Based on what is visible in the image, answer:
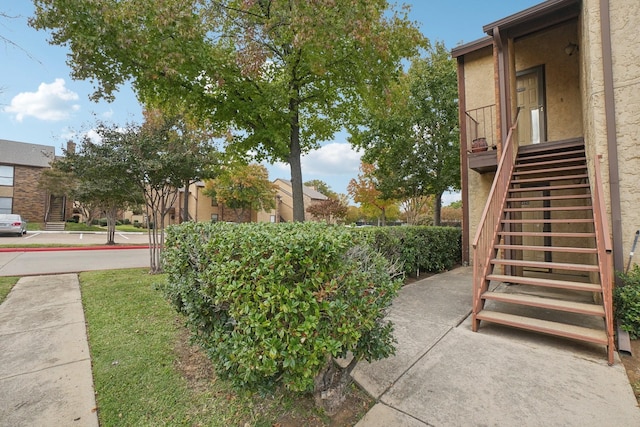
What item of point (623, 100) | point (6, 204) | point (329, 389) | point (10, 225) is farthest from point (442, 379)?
point (6, 204)

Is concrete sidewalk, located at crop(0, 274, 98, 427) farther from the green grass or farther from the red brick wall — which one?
the red brick wall

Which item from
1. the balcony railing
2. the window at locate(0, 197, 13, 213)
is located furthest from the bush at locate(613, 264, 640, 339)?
the window at locate(0, 197, 13, 213)

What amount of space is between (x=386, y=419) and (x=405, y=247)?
4707 millimetres

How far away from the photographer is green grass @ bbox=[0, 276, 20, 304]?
5167 millimetres

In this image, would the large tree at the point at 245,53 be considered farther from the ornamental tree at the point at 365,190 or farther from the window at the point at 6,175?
the window at the point at 6,175

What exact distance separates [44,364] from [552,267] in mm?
6023

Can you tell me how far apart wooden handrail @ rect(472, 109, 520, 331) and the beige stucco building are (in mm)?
25

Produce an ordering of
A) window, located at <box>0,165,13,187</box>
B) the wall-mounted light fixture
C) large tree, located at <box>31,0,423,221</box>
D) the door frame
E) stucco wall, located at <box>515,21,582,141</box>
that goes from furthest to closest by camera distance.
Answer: window, located at <box>0,165,13,187</box>, the door frame, stucco wall, located at <box>515,21,582,141</box>, the wall-mounted light fixture, large tree, located at <box>31,0,423,221</box>

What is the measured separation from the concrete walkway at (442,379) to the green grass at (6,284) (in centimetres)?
169

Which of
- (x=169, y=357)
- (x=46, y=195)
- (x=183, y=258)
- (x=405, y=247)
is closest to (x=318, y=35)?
(x=405, y=247)

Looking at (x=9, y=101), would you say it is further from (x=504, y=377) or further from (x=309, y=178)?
(x=309, y=178)

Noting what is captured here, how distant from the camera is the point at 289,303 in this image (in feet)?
5.80

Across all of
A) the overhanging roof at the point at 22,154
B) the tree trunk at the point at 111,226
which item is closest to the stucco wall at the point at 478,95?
the tree trunk at the point at 111,226

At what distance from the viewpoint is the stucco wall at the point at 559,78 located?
6871 mm
